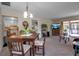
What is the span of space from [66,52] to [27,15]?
1009 millimetres

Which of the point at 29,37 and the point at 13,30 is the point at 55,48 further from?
the point at 13,30

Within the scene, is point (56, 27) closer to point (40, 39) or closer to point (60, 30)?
point (60, 30)

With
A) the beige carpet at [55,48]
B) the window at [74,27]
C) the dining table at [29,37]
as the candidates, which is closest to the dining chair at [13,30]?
the dining table at [29,37]

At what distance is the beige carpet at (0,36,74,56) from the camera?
1963mm

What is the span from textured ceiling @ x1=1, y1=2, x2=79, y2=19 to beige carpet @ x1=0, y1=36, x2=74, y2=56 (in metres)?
0.47

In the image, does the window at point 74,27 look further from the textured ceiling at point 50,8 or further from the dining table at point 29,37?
the dining table at point 29,37

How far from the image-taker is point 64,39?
6.75ft

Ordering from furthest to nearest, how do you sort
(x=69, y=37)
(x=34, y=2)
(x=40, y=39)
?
(x=40, y=39), (x=69, y=37), (x=34, y=2)

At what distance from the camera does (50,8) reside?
6.51ft

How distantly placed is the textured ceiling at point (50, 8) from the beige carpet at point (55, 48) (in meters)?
0.47

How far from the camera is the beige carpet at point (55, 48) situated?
1.96 metres

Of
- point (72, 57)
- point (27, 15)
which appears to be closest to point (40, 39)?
point (27, 15)

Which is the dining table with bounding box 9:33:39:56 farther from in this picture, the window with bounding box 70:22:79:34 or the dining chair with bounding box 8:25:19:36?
the window with bounding box 70:22:79:34

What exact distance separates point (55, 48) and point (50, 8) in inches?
30.7
